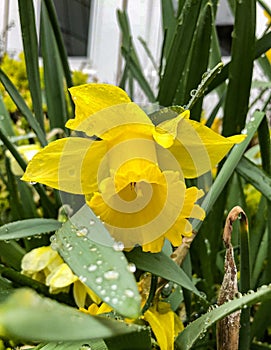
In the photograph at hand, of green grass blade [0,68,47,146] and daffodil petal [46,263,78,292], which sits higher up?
green grass blade [0,68,47,146]

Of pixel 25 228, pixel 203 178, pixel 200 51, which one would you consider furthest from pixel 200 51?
pixel 25 228

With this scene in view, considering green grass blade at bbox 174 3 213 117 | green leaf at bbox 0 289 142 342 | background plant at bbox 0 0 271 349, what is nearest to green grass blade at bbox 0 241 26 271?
background plant at bbox 0 0 271 349

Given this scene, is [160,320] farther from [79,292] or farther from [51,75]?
[51,75]

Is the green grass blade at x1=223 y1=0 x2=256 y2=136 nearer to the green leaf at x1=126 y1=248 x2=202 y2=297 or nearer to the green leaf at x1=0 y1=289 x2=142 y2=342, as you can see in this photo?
the green leaf at x1=126 y1=248 x2=202 y2=297

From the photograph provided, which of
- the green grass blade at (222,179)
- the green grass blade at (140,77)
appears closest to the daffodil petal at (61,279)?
the green grass blade at (222,179)

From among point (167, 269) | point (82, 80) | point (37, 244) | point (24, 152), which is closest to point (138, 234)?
point (167, 269)

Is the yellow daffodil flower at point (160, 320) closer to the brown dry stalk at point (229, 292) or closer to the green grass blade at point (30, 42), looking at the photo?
the brown dry stalk at point (229, 292)
